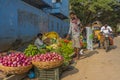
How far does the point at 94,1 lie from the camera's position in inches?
1912

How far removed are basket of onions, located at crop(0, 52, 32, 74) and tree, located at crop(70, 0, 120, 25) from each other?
39471 mm

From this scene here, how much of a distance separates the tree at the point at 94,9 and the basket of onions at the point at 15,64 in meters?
39.5

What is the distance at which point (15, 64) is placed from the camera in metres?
8.29

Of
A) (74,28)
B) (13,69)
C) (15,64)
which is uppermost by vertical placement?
(74,28)

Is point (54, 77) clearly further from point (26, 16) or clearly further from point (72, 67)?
point (26, 16)

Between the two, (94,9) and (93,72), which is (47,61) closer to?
(93,72)

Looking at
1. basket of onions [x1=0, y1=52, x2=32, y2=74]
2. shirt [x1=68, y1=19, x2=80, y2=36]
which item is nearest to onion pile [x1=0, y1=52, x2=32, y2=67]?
basket of onions [x1=0, y1=52, x2=32, y2=74]

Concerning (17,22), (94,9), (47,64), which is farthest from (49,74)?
(94,9)

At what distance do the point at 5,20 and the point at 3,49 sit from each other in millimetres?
1501

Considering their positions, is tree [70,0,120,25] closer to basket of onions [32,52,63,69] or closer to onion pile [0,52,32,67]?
basket of onions [32,52,63,69]

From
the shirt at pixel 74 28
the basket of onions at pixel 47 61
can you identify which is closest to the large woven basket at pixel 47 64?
the basket of onions at pixel 47 61

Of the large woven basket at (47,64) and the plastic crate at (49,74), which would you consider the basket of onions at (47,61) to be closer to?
the large woven basket at (47,64)

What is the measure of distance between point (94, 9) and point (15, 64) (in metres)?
40.7

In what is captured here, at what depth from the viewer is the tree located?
48438 millimetres
